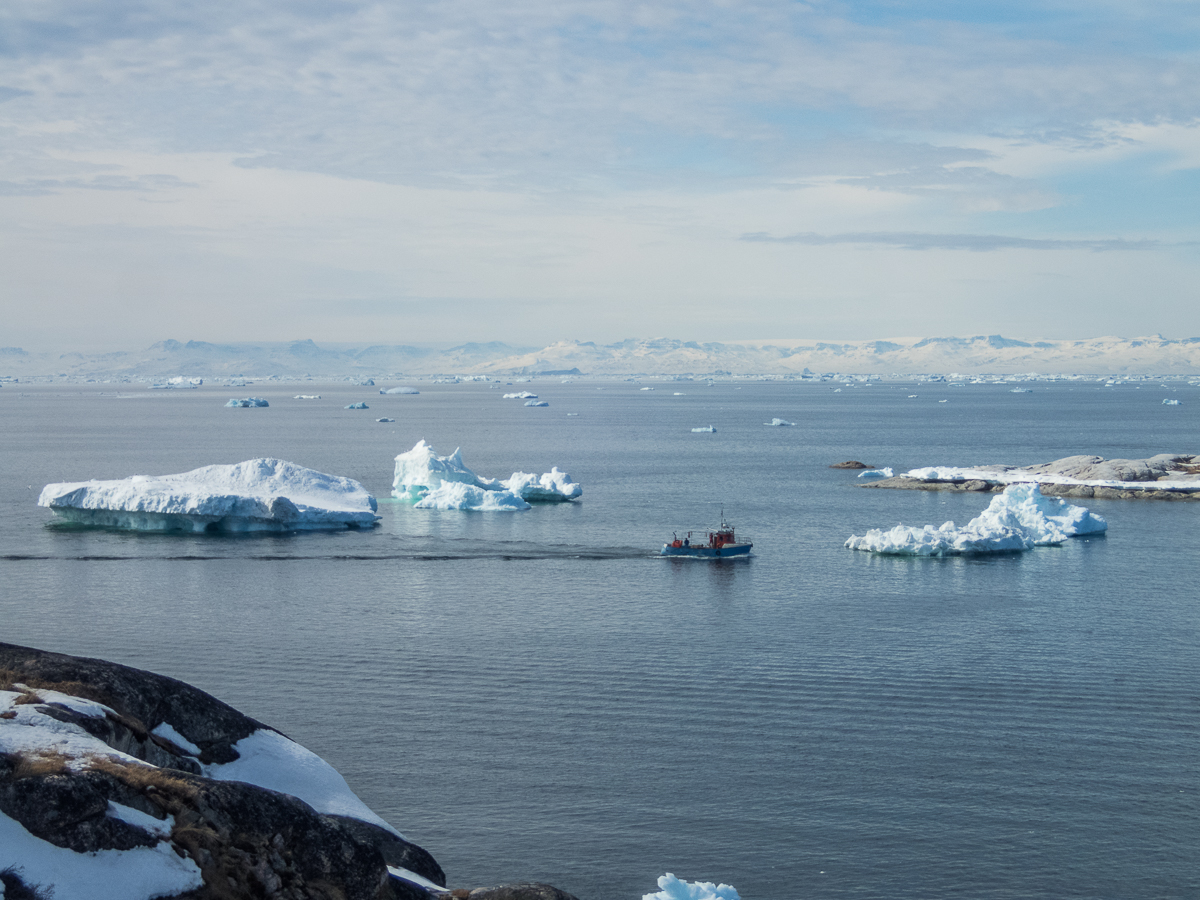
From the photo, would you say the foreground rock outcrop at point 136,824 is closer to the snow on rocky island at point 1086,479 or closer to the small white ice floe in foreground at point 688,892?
the small white ice floe in foreground at point 688,892

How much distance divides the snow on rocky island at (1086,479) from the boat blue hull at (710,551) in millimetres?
24931

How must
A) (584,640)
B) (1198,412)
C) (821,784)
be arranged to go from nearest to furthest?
(821,784), (584,640), (1198,412)

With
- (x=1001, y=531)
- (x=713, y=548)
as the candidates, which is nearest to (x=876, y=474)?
(x=1001, y=531)

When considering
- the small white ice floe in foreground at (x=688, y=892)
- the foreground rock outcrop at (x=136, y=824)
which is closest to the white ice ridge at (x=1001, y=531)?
the small white ice floe in foreground at (x=688, y=892)

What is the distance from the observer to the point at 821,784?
19.5m

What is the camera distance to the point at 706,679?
2639 cm

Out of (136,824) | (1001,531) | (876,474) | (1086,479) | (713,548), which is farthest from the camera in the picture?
(876,474)

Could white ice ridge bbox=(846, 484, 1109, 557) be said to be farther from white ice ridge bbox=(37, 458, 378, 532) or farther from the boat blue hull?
white ice ridge bbox=(37, 458, 378, 532)

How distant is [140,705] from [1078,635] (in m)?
25.9

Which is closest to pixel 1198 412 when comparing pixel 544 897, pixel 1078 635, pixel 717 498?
pixel 717 498

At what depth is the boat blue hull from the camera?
142 feet

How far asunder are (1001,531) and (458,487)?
25.9 meters

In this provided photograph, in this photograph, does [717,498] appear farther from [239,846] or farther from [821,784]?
[239,846]

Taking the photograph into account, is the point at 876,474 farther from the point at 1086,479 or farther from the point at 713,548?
the point at 713,548
